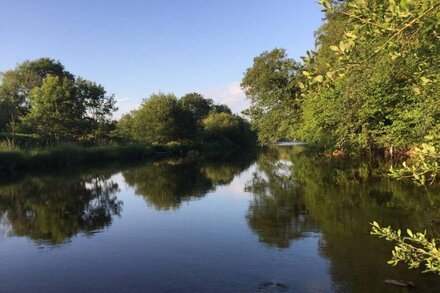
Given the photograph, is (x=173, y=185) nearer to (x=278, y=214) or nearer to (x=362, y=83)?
(x=278, y=214)

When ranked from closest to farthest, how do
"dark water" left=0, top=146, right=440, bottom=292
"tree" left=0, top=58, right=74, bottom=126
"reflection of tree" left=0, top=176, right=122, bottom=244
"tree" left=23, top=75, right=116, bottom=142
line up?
"dark water" left=0, top=146, right=440, bottom=292 → "reflection of tree" left=0, top=176, right=122, bottom=244 → "tree" left=23, top=75, right=116, bottom=142 → "tree" left=0, top=58, right=74, bottom=126

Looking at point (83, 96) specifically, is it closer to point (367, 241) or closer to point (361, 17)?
point (367, 241)

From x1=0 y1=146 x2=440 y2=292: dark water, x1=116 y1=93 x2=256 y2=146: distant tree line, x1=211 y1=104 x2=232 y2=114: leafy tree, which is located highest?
x1=211 y1=104 x2=232 y2=114: leafy tree

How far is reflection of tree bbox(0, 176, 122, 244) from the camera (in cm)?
1555

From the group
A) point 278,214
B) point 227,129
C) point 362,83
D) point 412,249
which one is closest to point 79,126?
point 227,129

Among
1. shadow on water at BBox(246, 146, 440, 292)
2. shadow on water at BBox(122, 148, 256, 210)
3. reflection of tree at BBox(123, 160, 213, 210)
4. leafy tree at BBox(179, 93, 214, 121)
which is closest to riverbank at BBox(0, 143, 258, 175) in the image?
shadow on water at BBox(122, 148, 256, 210)

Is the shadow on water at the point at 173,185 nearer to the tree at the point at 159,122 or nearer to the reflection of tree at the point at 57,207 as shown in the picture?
the reflection of tree at the point at 57,207

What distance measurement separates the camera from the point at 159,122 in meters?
65.5

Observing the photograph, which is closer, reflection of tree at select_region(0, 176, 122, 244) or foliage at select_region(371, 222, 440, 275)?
foliage at select_region(371, 222, 440, 275)

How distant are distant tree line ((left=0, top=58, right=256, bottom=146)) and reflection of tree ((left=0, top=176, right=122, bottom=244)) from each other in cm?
2458

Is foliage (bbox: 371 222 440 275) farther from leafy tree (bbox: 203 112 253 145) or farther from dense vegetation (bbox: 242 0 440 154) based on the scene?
leafy tree (bbox: 203 112 253 145)

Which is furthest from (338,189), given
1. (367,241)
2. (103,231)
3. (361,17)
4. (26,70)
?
(26,70)

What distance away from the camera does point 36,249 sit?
1296 cm

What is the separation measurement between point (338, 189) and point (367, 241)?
9.97 metres
